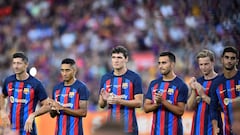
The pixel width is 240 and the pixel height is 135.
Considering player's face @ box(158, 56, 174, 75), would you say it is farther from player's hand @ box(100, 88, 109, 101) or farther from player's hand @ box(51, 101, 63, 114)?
player's hand @ box(51, 101, 63, 114)

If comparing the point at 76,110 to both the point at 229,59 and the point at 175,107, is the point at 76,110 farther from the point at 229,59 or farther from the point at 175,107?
the point at 229,59

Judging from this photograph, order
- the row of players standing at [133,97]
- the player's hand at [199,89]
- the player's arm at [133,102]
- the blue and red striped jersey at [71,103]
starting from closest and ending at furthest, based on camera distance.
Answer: the row of players standing at [133,97], the player's arm at [133,102], the player's hand at [199,89], the blue and red striped jersey at [71,103]

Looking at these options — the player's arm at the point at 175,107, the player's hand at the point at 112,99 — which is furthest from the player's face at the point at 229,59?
the player's hand at the point at 112,99

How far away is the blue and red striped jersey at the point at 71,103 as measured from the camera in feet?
35.5

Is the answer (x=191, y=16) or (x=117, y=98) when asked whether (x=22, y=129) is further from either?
(x=191, y=16)

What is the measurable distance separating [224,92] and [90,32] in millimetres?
12950

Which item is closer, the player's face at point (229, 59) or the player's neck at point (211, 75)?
the player's face at point (229, 59)

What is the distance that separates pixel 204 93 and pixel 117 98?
130cm

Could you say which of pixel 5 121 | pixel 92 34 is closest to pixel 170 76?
pixel 5 121

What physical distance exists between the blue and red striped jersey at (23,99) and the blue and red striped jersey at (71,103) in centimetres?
46

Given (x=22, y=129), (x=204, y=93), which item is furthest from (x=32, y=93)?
(x=204, y=93)

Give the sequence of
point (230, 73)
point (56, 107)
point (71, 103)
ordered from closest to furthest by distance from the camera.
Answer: point (230, 73) < point (56, 107) < point (71, 103)

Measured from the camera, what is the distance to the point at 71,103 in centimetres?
1086

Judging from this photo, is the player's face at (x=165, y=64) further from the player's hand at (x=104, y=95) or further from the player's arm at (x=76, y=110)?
the player's arm at (x=76, y=110)
